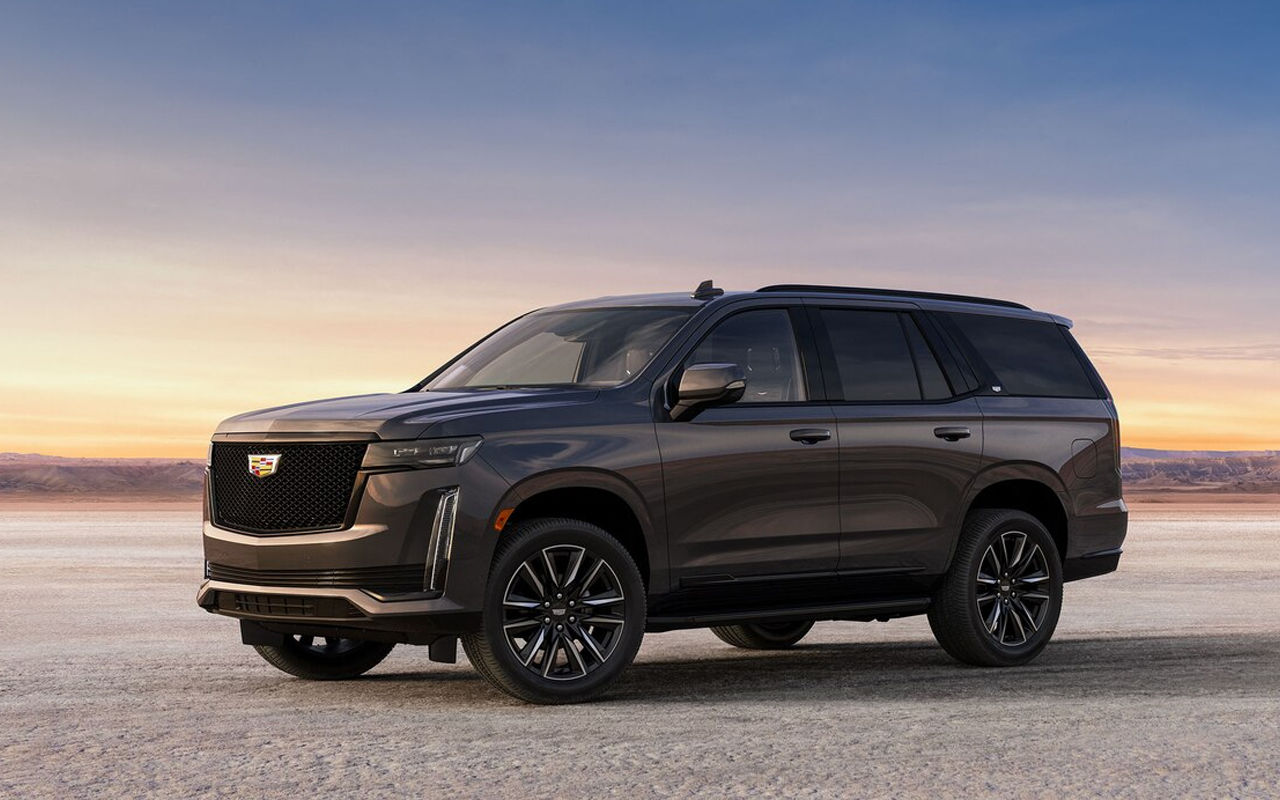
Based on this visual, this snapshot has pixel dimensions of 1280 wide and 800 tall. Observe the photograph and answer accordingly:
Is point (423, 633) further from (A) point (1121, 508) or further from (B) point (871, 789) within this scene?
(A) point (1121, 508)

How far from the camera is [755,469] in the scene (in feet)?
30.6

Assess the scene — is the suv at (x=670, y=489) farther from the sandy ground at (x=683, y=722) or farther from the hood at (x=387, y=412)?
the sandy ground at (x=683, y=722)

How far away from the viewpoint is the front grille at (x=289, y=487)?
8.48 meters

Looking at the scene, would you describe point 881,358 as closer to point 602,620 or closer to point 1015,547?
point 1015,547

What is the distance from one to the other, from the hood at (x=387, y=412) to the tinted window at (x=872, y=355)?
6.06 feet

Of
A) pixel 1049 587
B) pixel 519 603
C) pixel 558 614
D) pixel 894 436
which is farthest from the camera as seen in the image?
pixel 1049 587

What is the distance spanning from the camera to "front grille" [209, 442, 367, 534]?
848 centimetres

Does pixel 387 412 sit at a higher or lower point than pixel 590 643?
higher

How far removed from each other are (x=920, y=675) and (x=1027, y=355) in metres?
2.46

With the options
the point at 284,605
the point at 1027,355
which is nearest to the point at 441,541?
the point at 284,605

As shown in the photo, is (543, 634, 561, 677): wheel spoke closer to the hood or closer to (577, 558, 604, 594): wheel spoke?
(577, 558, 604, 594): wheel spoke

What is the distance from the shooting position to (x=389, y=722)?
8016mm

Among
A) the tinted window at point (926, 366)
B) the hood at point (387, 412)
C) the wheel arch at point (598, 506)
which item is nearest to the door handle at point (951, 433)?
the tinted window at point (926, 366)

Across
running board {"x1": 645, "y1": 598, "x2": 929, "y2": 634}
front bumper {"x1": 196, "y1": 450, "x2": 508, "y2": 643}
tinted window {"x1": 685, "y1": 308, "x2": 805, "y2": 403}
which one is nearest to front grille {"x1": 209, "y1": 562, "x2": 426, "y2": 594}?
front bumper {"x1": 196, "y1": 450, "x2": 508, "y2": 643}
